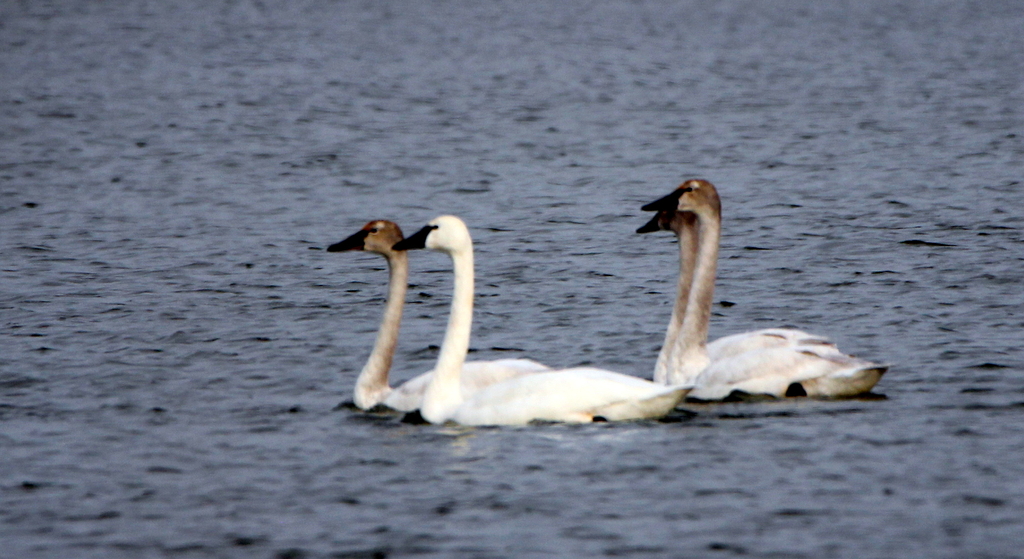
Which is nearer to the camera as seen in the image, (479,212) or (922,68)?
(479,212)

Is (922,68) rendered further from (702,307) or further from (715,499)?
(715,499)

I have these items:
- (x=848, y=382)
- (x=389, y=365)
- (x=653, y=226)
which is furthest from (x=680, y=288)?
(x=389, y=365)

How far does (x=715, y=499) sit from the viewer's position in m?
8.43

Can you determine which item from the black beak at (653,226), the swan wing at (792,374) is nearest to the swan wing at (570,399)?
the swan wing at (792,374)

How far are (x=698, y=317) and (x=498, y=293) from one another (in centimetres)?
422

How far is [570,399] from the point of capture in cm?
966

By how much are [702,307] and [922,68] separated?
26091mm

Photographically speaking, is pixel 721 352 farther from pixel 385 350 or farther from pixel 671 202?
pixel 385 350

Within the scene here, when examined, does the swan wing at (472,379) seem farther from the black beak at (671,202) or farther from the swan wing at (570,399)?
the black beak at (671,202)

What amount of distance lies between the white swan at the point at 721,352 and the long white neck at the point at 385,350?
183cm

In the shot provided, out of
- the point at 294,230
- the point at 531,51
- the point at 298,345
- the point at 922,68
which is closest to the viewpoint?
the point at 298,345

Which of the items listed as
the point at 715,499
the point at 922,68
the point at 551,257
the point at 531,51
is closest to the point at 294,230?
the point at 551,257

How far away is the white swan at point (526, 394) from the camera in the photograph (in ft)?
31.7

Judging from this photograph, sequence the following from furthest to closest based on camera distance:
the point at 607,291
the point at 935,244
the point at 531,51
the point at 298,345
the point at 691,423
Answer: the point at 531,51 < the point at 935,244 < the point at 607,291 < the point at 298,345 < the point at 691,423
